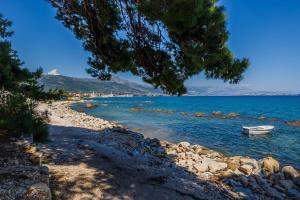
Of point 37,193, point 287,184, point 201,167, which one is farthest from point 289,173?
point 37,193

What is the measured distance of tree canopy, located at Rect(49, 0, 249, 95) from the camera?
481 centimetres

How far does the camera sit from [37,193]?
4.33 metres

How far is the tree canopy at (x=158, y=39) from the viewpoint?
15.8 feet

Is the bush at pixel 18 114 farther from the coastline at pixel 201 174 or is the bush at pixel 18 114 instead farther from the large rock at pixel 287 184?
the large rock at pixel 287 184

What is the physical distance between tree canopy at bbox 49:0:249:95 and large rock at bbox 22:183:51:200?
11.9 ft

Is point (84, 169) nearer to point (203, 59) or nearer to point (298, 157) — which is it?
point (203, 59)

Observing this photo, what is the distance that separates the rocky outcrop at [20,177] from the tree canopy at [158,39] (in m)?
3.06

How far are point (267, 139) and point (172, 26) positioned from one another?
20.7m

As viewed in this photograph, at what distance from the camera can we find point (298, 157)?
52.7 feet

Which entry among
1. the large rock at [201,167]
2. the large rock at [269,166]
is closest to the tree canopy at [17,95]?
the large rock at [201,167]

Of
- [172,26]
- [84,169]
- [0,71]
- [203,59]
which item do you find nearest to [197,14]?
[172,26]

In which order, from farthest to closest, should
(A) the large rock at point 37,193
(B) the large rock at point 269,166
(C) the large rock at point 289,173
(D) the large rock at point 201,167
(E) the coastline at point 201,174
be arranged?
(B) the large rock at point 269,166
(C) the large rock at point 289,173
(D) the large rock at point 201,167
(E) the coastline at point 201,174
(A) the large rock at point 37,193

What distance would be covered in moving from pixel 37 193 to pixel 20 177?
3.07 feet

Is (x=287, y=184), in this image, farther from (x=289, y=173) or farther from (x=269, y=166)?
(x=269, y=166)
